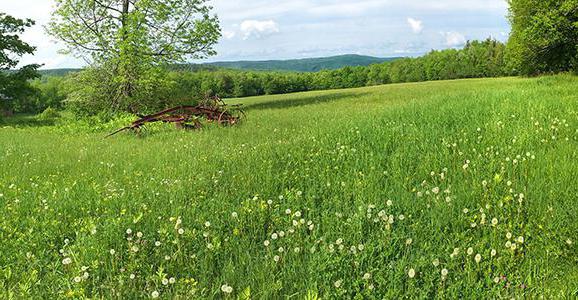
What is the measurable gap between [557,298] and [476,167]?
278 centimetres

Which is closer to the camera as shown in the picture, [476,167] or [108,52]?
[476,167]

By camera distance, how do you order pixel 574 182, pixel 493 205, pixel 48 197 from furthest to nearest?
pixel 48 197 → pixel 574 182 → pixel 493 205

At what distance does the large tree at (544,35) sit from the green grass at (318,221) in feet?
104

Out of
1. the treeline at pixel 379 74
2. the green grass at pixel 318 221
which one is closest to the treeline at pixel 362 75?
the treeline at pixel 379 74

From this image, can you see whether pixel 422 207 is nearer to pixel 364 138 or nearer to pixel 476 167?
pixel 476 167

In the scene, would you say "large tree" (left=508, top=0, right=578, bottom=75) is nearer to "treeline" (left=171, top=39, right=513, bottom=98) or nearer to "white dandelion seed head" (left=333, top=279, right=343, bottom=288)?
"white dandelion seed head" (left=333, top=279, right=343, bottom=288)

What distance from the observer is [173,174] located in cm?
632

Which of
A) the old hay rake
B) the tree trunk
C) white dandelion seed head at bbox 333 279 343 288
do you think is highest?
the tree trunk

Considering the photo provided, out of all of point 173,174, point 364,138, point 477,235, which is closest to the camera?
point 477,235

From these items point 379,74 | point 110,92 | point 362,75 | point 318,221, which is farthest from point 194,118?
point 362,75

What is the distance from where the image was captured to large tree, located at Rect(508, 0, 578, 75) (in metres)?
32.6

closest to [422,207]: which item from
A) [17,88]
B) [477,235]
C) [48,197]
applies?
[477,235]

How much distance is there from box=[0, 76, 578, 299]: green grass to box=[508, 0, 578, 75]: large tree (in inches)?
1253

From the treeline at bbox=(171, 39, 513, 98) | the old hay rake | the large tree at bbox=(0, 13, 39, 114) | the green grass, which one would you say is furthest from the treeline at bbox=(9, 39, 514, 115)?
the green grass
